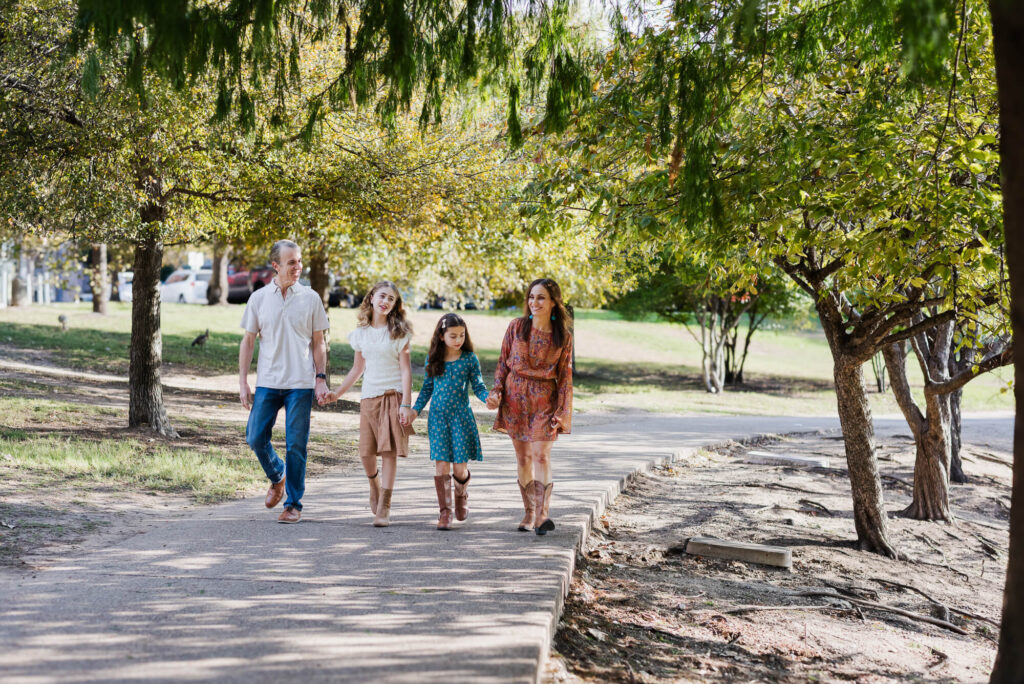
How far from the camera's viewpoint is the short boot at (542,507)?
6621 mm

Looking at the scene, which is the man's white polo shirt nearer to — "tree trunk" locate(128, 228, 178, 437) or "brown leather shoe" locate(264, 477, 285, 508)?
"brown leather shoe" locate(264, 477, 285, 508)

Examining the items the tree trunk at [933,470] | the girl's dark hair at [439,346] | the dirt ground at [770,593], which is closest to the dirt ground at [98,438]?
the girl's dark hair at [439,346]

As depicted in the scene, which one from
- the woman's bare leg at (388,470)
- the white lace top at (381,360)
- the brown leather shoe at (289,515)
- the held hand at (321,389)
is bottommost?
the brown leather shoe at (289,515)

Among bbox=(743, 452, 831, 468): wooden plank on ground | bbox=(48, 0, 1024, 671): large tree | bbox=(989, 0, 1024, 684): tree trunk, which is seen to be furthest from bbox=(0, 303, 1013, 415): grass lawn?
bbox=(989, 0, 1024, 684): tree trunk

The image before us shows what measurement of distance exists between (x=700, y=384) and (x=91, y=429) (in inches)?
857

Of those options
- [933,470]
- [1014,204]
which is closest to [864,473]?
[933,470]

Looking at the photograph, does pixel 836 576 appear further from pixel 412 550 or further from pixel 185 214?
pixel 185 214

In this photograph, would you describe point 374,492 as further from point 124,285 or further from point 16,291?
point 124,285

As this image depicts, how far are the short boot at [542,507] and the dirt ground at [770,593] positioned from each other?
358mm

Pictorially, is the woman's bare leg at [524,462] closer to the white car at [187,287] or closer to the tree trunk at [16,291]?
the tree trunk at [16,291]

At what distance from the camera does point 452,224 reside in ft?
45.0

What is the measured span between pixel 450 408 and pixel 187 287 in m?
37.8

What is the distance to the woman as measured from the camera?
661 cm

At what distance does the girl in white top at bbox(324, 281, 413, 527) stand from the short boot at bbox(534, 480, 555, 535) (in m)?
0.97
